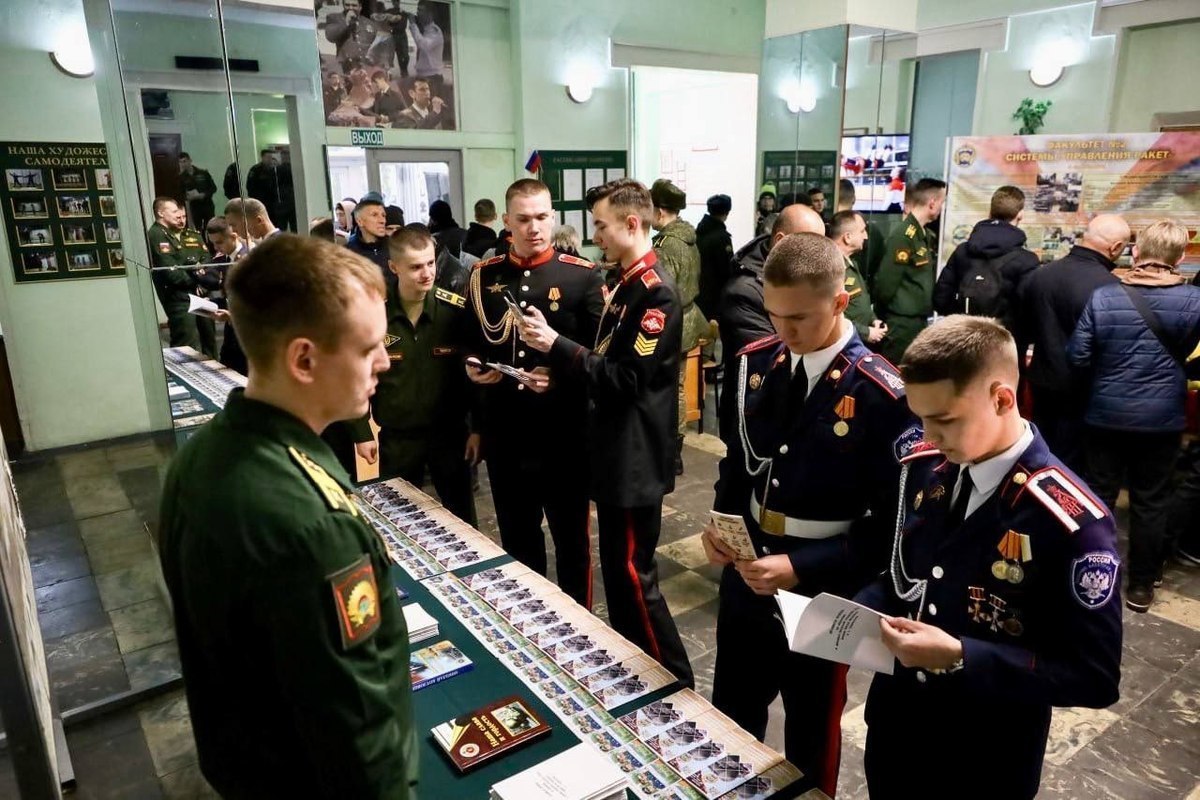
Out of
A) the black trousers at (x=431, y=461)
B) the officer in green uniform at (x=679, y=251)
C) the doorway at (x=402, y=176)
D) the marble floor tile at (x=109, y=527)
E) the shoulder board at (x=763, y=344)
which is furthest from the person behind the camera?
the doorway at (x=402, y=176)

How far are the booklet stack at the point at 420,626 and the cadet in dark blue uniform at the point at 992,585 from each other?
1.00m

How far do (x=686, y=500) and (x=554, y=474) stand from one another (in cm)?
199

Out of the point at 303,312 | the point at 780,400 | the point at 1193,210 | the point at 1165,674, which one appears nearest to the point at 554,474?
the point at 780,400

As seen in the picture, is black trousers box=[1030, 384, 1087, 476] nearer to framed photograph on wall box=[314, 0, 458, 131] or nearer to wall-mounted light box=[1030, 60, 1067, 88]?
wall-mounted light box=[1030, 60, 1067, 88]

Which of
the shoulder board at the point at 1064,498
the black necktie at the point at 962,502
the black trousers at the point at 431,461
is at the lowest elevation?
the black trousers at the point at 431,461

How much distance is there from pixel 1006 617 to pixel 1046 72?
8.30m

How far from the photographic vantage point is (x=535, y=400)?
2844mm

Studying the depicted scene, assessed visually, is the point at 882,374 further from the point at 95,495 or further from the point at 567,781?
the point at 95,495

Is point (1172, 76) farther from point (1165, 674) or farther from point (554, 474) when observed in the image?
point (554, 474)

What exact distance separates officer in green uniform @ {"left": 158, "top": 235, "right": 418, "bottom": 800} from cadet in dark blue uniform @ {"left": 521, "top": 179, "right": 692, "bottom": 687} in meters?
1.47

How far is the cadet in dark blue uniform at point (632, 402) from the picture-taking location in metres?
2.54

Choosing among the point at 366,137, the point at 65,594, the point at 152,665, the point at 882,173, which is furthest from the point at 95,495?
the point at 882,173

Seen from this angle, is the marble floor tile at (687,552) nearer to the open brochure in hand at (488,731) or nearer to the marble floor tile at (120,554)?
the open brochure in hand at (488,731)

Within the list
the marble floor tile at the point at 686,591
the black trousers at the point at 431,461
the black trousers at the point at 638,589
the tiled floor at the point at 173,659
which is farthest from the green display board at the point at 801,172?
the black trousers at the point at 638,589
